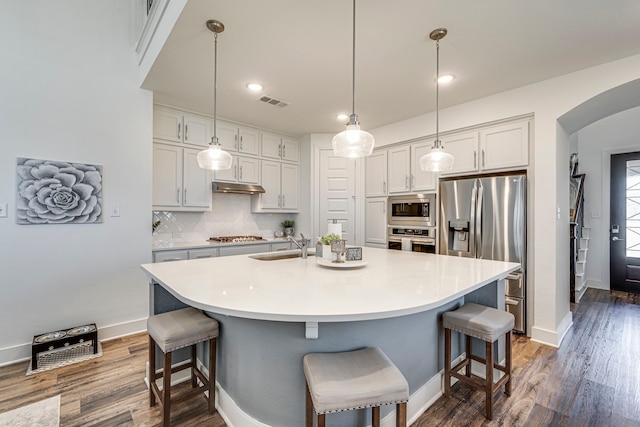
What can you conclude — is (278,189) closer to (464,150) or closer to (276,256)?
(276,256)

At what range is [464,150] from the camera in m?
3.42

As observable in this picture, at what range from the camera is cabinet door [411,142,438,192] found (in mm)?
3742

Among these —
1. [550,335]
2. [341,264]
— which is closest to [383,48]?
[341,264]

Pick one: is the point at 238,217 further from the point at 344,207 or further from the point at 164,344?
the point at 164,344

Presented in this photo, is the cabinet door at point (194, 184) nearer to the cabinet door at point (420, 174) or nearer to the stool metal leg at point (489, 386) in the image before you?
the cabinet door at point (420, 174)

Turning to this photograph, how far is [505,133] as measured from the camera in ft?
10.3

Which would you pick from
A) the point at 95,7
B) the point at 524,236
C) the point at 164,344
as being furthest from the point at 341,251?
the point at 95,7

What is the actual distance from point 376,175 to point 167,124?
2.93m

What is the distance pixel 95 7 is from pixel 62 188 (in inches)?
71.1

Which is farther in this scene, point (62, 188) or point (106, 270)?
point (106, 270)

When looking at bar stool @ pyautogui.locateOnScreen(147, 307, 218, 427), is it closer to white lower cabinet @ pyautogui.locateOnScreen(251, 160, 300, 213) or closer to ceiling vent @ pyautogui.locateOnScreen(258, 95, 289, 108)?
ceiling vent @ pyautogui.locateOnScreen(258, 95, 289, 108)

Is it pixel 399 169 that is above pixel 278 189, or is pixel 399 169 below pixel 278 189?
above

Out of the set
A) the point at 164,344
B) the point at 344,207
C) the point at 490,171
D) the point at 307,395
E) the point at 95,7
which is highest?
the point at 95,7

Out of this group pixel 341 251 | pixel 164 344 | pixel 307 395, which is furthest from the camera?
pixel 341 251
